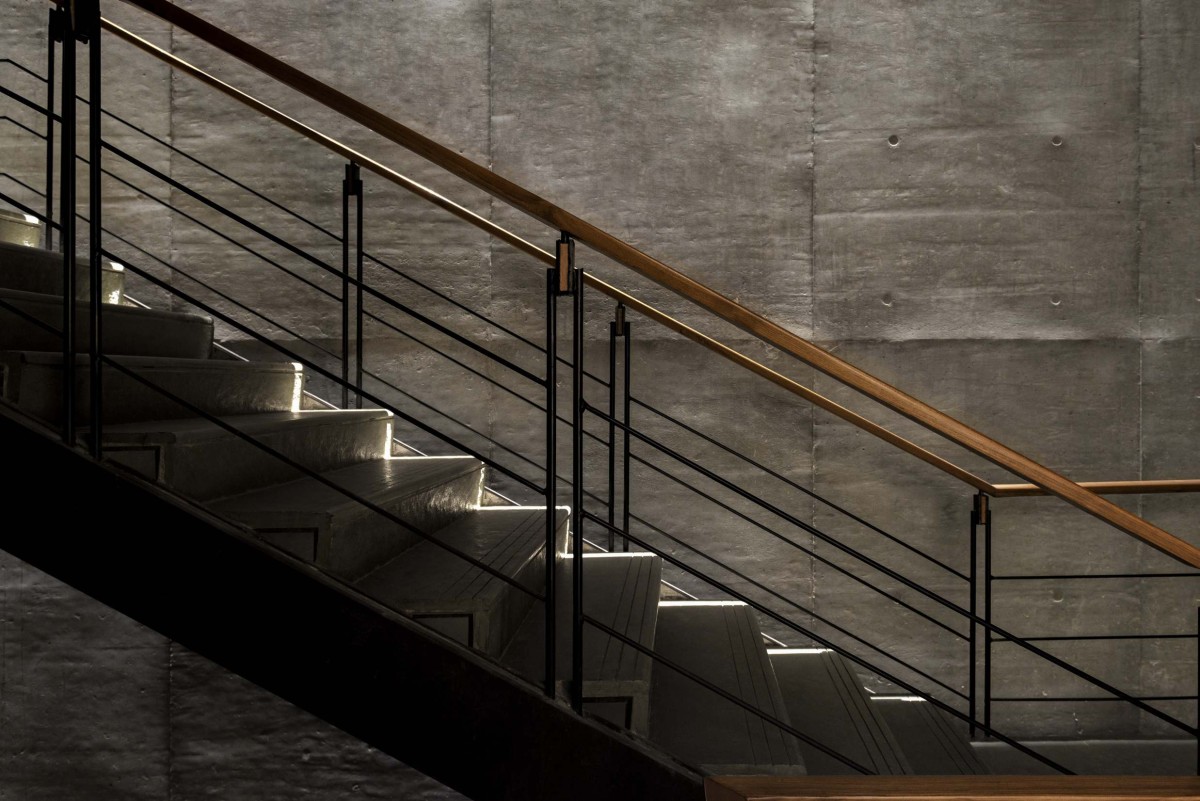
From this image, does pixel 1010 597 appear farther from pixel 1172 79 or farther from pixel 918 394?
pixel 1172 79

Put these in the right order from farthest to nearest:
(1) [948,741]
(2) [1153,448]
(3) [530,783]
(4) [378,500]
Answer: (2) [1153,448], (1) [948,741], (4) [378,500], (3) [530,783]

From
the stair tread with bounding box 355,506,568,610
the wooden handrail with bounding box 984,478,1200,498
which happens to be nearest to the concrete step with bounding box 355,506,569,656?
the stair tread with bounding box 355,506,568,610

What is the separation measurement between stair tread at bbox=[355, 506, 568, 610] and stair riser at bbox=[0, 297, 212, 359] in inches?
29.0

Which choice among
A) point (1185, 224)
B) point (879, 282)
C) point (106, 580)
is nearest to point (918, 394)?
point (879, 282)

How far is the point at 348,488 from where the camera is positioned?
2.21m

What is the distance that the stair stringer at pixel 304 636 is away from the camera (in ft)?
5.50

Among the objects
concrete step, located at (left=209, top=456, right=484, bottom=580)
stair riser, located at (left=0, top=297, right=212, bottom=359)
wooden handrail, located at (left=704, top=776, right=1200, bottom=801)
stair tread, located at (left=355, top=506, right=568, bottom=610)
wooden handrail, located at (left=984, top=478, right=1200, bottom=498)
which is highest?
stair riser, located at (left=0, top=297, right=212, bottom=359)

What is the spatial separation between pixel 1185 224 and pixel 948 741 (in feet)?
8.11

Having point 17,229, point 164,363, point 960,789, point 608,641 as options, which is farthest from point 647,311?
point 17,229

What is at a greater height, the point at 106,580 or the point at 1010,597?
the point at 106,580

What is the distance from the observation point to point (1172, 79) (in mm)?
3721

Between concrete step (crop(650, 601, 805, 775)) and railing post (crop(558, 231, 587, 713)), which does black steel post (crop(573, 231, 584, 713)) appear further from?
concrete step (crop(650, 601, 805, 775))

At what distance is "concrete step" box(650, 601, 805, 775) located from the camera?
1.74 m

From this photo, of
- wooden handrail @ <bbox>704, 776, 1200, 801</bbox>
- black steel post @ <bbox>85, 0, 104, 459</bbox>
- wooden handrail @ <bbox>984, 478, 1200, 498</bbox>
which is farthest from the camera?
wooden handrail @ <bbox>984, 478, 1200, 498</bbox>
